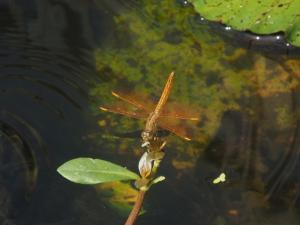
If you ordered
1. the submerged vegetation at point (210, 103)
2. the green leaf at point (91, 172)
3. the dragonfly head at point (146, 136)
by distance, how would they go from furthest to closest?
the submerged vegetation at point (210, 103), the green leaf at point (91, 172), the dragonfly head at point (146, 136)

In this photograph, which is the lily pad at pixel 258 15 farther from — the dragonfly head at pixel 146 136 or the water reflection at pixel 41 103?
the dragonfly head at pixel 146 136

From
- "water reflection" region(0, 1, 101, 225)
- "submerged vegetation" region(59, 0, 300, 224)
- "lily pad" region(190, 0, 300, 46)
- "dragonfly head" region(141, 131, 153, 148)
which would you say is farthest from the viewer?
"lily pad" region(190, 0, 300, 46)

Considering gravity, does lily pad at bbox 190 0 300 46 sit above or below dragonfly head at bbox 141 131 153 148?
above

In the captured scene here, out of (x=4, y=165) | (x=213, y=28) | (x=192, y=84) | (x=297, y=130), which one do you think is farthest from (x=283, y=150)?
(x=4, y=165)

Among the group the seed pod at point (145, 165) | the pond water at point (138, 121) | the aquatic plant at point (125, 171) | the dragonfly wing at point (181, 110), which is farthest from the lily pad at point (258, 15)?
the seed pod at point (145, 165)

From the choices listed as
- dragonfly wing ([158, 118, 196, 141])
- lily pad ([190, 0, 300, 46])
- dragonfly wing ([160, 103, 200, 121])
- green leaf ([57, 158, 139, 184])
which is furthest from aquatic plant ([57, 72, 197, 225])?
lily pad ([190, 0, 300, 46])

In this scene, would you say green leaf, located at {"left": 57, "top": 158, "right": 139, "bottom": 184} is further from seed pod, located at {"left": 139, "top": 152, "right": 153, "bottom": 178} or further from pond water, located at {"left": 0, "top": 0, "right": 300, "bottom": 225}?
pond water, located at {"left": 0, "top": 0, "right": 300, "bottom": 225}
